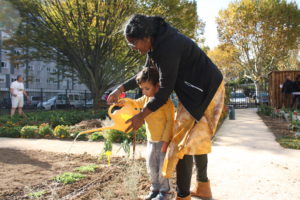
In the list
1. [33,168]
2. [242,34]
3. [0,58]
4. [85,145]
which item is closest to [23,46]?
[85,145]

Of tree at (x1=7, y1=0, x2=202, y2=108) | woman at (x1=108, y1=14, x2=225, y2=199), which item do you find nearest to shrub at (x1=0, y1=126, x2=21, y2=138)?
woman at (x1=108, y1=14, x2=225, y2=199)

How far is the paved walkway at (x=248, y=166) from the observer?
271 centimetres

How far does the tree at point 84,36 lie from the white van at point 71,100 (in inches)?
144

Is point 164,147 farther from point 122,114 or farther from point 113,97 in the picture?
point 113,97

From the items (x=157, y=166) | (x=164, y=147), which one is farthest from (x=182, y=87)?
(x=157, y=166)

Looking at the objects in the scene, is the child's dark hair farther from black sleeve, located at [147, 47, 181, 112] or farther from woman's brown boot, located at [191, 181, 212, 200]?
woman's brown boot, located at [191, 181, 212, 200]

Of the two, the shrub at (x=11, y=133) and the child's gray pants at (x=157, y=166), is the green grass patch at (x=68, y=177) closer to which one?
the child's gray pants at (x=157, y=166)

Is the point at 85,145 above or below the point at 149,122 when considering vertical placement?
below

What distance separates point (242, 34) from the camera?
2416 cm

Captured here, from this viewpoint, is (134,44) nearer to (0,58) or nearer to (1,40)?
(1,40)

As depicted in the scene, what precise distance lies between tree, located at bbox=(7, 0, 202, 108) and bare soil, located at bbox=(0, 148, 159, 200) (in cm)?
930

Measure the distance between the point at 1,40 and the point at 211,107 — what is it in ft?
54.9

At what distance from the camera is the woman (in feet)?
6.73

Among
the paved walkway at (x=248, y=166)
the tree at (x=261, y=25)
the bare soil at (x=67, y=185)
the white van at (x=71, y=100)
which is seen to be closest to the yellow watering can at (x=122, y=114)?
the bare soil at (x=67, y=185)
